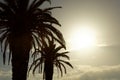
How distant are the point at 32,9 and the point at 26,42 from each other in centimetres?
307

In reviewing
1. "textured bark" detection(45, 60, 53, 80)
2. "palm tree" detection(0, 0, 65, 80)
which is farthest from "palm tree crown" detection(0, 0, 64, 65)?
"textured bark" detection(45, 60, 53, 80)

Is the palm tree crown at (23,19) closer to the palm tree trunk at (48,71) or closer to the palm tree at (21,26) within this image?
the palm tree at (21,26)

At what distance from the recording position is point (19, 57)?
30234mm

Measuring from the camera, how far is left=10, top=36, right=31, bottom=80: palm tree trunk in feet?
98.9

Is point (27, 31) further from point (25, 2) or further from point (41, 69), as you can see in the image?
point (41, 69)

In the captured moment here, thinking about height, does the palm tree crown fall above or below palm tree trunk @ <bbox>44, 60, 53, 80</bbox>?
above

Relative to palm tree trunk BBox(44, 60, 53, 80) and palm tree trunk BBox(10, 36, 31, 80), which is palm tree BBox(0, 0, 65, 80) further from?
palm tree trunk BBox(44, 60, 53, 80)

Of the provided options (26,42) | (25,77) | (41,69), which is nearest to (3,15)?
(26,42)

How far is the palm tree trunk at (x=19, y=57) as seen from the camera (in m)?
30.1

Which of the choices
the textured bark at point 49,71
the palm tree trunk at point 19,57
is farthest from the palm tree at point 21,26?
the textured bark at point 49,71

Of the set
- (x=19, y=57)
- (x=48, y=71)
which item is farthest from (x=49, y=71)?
(x=19, y=57)

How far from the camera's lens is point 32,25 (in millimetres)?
30812

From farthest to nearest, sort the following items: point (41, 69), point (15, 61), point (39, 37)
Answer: point (41, 69), point (39, 37), point (15, 61)

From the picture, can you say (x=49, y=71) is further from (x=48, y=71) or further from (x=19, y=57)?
(x=19, y=57)
